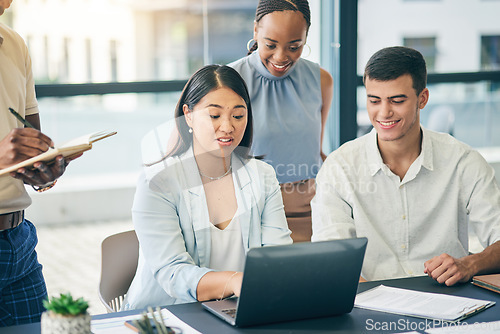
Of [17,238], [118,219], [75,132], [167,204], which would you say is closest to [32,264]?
[17,238]

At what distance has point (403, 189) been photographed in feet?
6.98

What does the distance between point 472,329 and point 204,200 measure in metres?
0.85

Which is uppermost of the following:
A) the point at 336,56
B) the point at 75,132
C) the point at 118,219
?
the point at 336,56

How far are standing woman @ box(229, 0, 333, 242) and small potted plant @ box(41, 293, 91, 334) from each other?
142cm

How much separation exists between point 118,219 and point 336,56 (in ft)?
9.96

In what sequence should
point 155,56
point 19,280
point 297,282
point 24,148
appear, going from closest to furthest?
1. point 297,282
2. point 24,148
3. point 19,280
4. point 155,56

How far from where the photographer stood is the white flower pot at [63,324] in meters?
1.18

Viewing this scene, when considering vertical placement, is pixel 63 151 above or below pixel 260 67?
below

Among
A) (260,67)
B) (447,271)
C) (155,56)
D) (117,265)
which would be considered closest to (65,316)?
(117,265)

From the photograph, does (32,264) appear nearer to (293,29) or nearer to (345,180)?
(345,180)

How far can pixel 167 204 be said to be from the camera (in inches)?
73.2

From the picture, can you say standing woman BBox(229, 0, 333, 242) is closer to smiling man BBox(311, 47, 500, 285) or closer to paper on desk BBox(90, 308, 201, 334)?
smiling man BBox(311, 47, 500, 285)

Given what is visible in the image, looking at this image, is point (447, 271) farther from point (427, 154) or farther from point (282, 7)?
point (282, 7)

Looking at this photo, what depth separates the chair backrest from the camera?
200 centimetres
